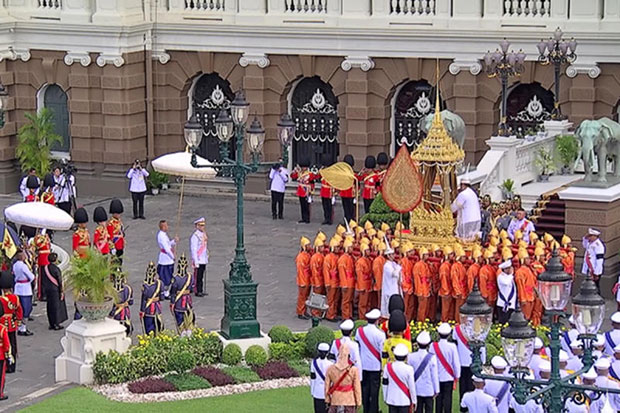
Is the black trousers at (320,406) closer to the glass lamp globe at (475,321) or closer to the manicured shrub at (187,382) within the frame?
the manicured shrub at (187,382)

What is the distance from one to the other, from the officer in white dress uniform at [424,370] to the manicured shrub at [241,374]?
11.8 ft

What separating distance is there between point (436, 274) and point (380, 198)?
4.16m

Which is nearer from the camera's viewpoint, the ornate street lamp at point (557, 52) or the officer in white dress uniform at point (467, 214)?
the officer in white dress uniform at point (467, 214)

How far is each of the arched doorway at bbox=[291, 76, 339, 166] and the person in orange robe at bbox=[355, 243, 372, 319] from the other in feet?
40.7

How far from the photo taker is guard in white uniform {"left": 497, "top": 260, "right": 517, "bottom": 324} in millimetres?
28406

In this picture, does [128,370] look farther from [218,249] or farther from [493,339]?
[218,249]

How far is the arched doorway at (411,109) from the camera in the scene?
134 ft

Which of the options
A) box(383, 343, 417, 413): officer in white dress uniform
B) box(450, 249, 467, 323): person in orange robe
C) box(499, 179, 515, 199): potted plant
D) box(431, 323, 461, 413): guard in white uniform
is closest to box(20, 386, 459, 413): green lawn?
box(431, 323, 461, 413): guard in white uniform

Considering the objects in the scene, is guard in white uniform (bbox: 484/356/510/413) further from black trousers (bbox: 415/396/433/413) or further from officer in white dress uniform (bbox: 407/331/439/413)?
black trousers (bbox: 415/396/433/413)

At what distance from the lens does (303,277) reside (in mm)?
30281

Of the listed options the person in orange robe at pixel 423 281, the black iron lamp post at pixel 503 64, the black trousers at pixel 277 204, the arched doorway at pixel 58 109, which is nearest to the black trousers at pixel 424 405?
the person in orange robe at pixel 423 281

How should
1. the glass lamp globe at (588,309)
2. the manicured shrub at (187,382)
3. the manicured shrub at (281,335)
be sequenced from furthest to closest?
the manicured shrub at (281,335) → the manicured shrub at (187,382) → the glass lamp globe at (588,309)

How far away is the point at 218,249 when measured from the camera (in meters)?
36.4

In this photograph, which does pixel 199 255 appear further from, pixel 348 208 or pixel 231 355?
pixel 348 208
